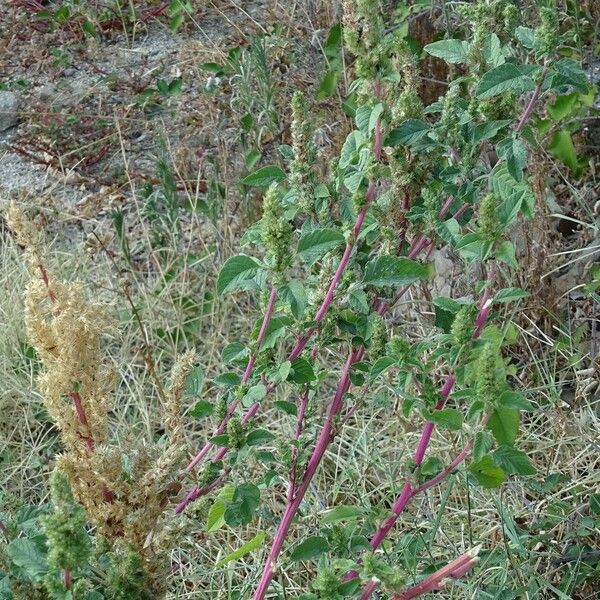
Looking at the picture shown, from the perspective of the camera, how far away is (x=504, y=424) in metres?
1.28

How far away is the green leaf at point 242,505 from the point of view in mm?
1375

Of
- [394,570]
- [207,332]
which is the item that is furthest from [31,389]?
[394,570]

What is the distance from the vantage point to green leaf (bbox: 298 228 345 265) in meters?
1.31

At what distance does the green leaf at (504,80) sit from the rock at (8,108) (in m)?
3.13

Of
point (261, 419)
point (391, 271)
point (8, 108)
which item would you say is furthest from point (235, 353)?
point (8, 108)

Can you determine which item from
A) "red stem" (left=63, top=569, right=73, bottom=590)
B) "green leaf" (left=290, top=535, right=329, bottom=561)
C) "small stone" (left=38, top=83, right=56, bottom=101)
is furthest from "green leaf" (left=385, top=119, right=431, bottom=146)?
"small stone" (left=38, top=83, right=56, bottom=101)

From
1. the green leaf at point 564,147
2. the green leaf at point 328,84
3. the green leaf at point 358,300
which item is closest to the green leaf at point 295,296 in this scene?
the green leaf at point 358,300

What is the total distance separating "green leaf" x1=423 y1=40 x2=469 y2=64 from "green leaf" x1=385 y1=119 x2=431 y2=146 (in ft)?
0.42

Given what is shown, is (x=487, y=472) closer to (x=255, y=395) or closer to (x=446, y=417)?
(x=446, y=417)

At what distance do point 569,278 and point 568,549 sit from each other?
991 millimetres

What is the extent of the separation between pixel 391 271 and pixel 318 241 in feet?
0.41

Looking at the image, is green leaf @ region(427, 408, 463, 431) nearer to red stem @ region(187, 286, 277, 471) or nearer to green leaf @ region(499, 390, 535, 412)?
green leaf @ region(499, 390, 535, 412)

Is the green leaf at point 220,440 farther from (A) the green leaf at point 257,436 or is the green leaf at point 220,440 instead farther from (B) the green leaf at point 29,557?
(B) the green leaf at point 29,557

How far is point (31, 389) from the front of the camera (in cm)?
262
